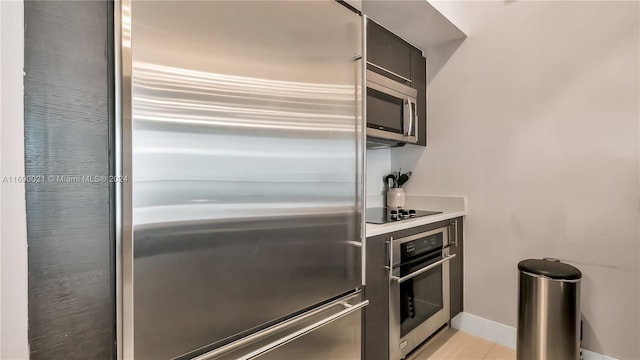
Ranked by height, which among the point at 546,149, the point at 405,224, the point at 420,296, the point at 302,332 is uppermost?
the point at 546,149

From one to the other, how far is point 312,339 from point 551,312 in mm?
1244

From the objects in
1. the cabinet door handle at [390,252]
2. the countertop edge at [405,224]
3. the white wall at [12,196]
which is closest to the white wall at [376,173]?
the countertop edge at [405,224]

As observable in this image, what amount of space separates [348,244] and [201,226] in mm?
641

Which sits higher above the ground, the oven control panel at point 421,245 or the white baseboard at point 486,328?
the oven control panel at point 421,245

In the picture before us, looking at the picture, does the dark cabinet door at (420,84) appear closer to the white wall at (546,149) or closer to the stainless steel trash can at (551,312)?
the white wall at (546,149)

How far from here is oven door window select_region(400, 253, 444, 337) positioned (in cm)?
167

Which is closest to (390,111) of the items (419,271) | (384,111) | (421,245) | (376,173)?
(384,111)

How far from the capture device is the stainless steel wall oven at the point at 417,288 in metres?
1.56

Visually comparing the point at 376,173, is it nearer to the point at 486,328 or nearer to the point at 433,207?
the point at 433,207

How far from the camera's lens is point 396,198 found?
2.32m

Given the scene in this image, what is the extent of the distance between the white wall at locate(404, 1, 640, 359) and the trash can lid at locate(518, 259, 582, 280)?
25 cm

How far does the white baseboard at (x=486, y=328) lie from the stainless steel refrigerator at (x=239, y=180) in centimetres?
125

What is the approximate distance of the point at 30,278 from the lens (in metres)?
0.61

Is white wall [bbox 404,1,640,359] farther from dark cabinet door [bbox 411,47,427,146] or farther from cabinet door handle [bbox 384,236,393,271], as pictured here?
cabinet door handle [bbox 384,236,393,271]
